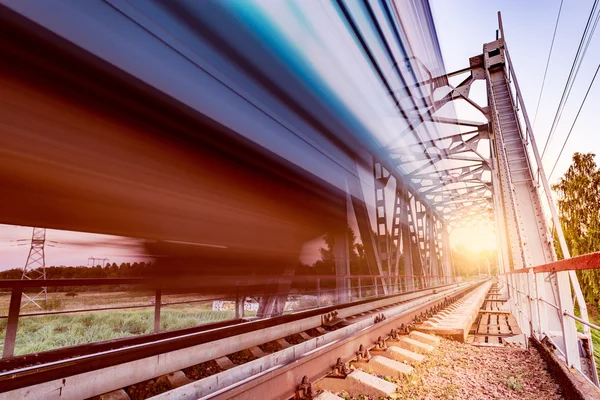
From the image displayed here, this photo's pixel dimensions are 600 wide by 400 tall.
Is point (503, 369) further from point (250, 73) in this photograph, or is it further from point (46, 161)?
point (46, 161)

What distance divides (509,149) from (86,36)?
291 inches

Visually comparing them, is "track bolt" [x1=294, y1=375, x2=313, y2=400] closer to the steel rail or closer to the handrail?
the steel rail

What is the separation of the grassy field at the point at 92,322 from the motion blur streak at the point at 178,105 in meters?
1.31

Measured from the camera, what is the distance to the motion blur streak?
3002 mm

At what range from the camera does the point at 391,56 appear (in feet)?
13.7

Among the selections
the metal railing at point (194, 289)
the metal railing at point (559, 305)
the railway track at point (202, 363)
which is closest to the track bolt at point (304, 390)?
the railway track at point (202, 363)

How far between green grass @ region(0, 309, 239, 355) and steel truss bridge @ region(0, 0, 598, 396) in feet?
9.05

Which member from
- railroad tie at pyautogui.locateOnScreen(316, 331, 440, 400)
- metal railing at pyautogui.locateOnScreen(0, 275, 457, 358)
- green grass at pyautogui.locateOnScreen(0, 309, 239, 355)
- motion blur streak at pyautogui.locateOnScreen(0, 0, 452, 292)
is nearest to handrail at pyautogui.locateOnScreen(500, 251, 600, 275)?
railroad tie at pyautogui.locateOnScreen(316, 331, 440, 400)

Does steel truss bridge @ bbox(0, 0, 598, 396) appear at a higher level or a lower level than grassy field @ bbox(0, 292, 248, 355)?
higher

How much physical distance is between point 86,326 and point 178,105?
6.47 meters

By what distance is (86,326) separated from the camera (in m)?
7.34

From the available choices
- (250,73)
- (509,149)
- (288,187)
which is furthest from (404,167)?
(250,73)

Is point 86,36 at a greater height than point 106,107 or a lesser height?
greater

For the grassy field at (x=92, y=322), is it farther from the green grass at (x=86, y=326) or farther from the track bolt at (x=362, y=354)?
the track bolt at (x=362, y=354)
